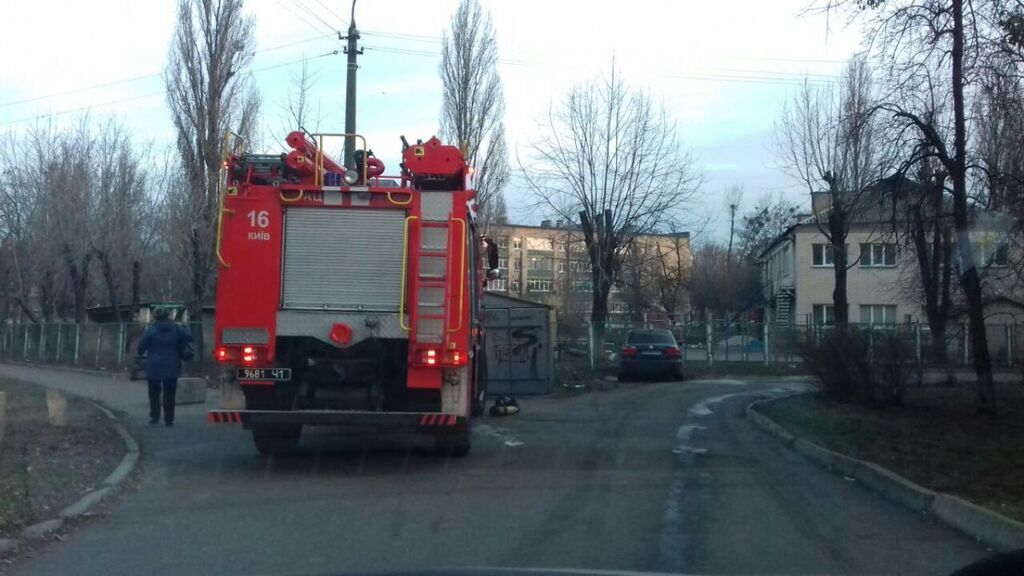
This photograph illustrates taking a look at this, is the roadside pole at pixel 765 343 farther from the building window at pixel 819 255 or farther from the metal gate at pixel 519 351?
the metal gate at pixel 519 351

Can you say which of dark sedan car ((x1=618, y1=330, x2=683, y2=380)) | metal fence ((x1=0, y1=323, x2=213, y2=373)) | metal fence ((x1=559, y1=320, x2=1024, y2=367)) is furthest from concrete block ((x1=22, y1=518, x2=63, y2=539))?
metal fence ((x1=559, y1=320, x2=1024, y2=367))

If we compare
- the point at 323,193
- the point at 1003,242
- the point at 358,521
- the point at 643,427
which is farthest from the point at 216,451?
the point at 1003,242

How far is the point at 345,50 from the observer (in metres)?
22.6

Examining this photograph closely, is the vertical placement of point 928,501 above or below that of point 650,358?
below

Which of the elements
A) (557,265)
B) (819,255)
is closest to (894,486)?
(819,255)

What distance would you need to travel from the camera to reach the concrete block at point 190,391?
63.9ft

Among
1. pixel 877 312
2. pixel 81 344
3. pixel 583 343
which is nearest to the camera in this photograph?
pixel 81 344

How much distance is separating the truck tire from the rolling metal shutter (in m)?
1.80

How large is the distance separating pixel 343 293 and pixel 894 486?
5911 millimetres

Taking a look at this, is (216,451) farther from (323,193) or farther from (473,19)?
(473,19)

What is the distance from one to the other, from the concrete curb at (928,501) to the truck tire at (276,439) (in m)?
6.21

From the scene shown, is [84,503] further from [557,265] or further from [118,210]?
[557,265]

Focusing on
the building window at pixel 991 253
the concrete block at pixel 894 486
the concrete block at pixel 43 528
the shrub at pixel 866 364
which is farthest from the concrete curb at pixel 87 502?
the building window at pixel 991 253

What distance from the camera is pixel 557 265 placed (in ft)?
285
